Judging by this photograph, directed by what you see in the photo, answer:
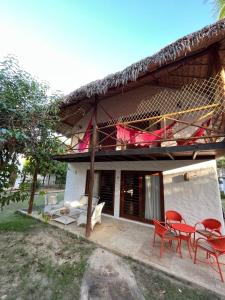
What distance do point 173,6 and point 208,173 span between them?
306 inches

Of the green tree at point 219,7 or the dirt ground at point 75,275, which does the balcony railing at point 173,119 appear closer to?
the green tree at point 219,7

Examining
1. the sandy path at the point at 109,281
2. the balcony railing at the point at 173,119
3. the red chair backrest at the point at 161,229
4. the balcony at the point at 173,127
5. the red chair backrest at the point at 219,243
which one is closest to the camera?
the sandy path at the point at 109,281

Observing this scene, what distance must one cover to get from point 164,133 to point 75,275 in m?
4.04

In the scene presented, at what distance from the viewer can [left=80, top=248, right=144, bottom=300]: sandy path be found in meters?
2.55

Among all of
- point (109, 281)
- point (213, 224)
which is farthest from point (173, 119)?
point (109, 281)

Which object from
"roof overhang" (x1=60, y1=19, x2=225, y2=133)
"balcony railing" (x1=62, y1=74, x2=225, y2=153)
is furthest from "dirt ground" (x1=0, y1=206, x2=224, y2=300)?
"roof overhang" (x1=60, y1=19, x2=225, y2=133)

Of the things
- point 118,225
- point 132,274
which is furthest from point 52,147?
point 118,225

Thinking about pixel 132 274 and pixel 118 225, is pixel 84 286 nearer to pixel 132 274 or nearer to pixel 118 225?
pixel 132 274

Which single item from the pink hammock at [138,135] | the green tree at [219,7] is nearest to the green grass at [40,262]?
the pink hammock at [138,135]

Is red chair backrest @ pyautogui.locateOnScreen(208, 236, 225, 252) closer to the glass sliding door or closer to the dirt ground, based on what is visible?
the dirt ground

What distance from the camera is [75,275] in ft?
9.86

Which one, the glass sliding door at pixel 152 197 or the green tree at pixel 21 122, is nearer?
the green tree at pixel 21 122

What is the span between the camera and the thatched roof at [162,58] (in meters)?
3.26

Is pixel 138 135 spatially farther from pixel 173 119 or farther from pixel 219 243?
pixel 219 243
